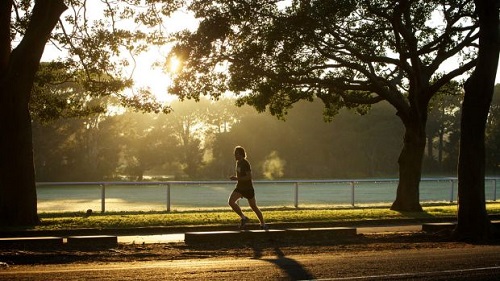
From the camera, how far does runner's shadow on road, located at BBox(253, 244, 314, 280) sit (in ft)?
32.8

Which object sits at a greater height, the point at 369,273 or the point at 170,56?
the point at 170,56

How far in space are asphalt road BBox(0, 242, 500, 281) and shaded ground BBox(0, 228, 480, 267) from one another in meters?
0.73

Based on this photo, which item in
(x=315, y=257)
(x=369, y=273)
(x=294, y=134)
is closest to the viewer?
(x=369, y=273)

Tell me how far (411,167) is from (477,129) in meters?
9.76

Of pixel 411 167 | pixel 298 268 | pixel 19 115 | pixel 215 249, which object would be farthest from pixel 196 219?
pixel 298 268

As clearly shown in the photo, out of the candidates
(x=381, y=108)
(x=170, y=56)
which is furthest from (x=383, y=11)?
(x=381, y=108)

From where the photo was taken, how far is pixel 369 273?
10.3 m

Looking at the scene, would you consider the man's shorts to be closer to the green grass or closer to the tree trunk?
the green grass

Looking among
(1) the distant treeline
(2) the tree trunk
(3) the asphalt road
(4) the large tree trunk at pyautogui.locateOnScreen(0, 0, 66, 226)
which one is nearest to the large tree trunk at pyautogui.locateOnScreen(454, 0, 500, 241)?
(3) the asphalt road

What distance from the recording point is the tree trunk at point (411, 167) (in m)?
25.8

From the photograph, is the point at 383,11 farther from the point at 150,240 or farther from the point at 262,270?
the point at 262,270

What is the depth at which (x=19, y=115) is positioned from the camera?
19.0 meters

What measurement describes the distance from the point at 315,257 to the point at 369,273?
6.79 ft

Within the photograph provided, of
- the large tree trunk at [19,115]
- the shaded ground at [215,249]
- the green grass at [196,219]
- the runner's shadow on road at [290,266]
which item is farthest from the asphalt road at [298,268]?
the large tree trunk at [19,115]
